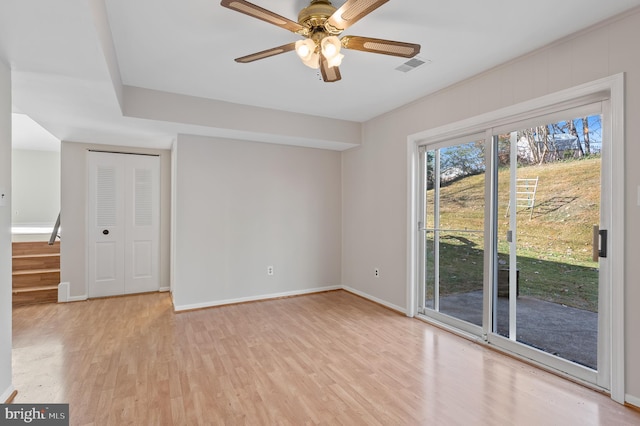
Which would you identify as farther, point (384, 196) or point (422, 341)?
point (384, 196)

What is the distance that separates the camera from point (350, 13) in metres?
1.78

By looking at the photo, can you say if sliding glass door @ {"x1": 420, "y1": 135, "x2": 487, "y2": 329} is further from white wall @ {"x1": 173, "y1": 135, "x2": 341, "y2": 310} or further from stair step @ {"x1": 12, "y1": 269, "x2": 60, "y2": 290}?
stair step @ {"x1": 12, "y1": 269, "x2": 60, "y2": 290}

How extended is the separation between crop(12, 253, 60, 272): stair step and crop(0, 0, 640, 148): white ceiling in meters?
2.28

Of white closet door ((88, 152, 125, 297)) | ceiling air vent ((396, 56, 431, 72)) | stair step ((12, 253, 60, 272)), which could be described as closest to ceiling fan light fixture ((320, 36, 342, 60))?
ceiling air vent ((396, 56, 431, 72))

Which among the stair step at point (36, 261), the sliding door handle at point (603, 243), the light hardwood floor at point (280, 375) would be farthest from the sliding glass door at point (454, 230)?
the stair step at point (36, 261)

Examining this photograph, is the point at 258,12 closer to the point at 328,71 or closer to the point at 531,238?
the point at 328,71

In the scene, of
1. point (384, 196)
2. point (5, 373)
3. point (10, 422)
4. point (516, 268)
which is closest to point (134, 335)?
point (5, 373)

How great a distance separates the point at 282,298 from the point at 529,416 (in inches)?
133

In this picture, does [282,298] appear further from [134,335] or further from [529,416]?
[529,416]

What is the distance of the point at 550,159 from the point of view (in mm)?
2752

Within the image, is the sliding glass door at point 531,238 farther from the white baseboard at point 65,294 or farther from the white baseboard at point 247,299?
the white baseboard at point 65,294

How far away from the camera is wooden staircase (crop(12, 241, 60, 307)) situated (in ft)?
14.8

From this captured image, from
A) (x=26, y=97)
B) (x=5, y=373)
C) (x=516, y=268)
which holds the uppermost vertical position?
(x=26, y=97)

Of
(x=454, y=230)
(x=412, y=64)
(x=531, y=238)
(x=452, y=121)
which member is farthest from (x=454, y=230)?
(x=412, y=64)
